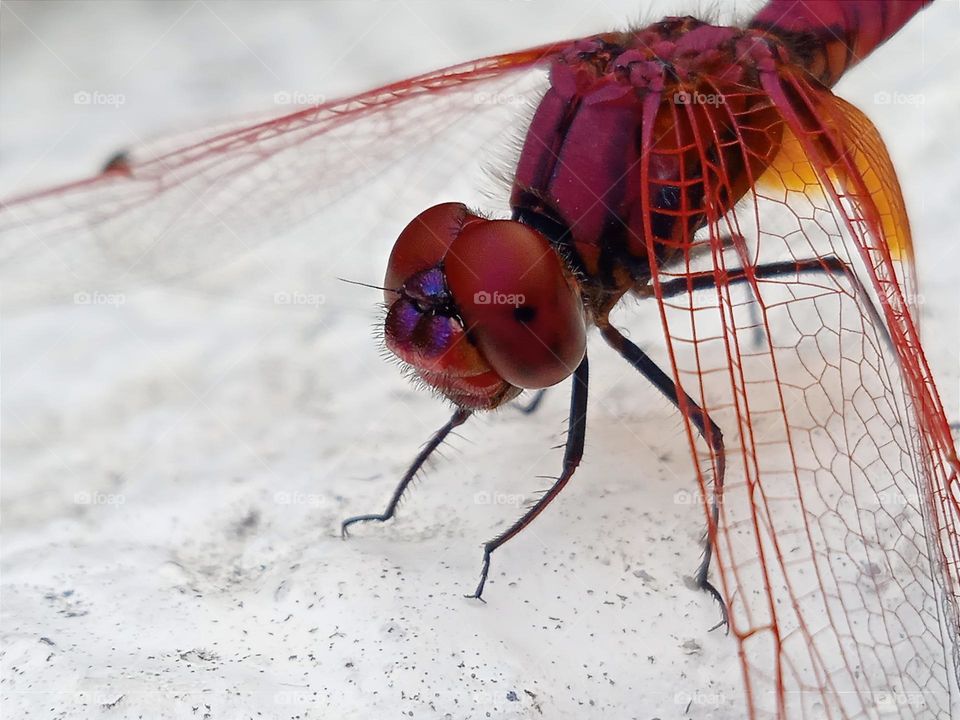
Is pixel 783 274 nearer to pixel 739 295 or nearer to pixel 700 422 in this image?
pixel 739 295

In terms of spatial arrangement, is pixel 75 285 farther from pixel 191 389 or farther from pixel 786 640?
pixel 786 640

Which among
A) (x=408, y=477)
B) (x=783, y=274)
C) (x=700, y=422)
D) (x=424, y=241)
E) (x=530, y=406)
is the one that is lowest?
(x=408, y=477)

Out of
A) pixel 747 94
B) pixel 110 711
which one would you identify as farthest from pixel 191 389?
pixel 747 94

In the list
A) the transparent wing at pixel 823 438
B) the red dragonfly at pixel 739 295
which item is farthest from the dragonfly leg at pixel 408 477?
the transparent wing at pixel 823 438

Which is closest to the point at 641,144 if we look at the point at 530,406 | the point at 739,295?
the point at 739,295

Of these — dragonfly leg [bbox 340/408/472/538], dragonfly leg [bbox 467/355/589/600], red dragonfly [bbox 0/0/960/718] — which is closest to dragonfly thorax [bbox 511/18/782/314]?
red dragonfly [bbox 0/0/960/718]

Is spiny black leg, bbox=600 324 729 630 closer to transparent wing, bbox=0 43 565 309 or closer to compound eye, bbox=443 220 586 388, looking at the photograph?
compound eye, bbox=443 220 586 388
